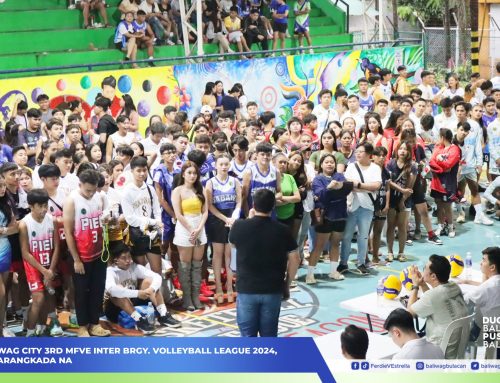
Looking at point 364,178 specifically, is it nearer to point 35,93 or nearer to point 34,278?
point 34,278

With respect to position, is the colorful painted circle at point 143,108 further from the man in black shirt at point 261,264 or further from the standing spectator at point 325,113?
the man in black shirt at point 261,264

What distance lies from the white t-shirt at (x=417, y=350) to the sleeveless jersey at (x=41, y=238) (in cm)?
379

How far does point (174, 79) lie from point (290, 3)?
6810 millimetres

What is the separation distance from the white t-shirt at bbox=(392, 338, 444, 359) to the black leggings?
3.46 meters

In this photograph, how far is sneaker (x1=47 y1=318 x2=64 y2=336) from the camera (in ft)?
30.1

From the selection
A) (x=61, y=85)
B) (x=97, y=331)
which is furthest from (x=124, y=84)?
(x=97, y=331)

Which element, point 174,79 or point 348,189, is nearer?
point 348,189

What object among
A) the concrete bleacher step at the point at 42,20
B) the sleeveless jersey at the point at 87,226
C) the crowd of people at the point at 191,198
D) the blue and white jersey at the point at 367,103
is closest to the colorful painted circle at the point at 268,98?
the blue and white jersey at the point at 367,103

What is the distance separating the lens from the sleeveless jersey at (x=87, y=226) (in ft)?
28.7

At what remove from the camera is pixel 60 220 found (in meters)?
9.08

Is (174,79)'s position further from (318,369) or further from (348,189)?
(318,369)

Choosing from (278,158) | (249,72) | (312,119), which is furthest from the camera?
(249,72)

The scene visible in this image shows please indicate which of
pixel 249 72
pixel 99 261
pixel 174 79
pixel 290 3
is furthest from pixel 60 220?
pixel 290 3

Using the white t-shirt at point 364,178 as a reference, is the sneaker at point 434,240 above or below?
below
